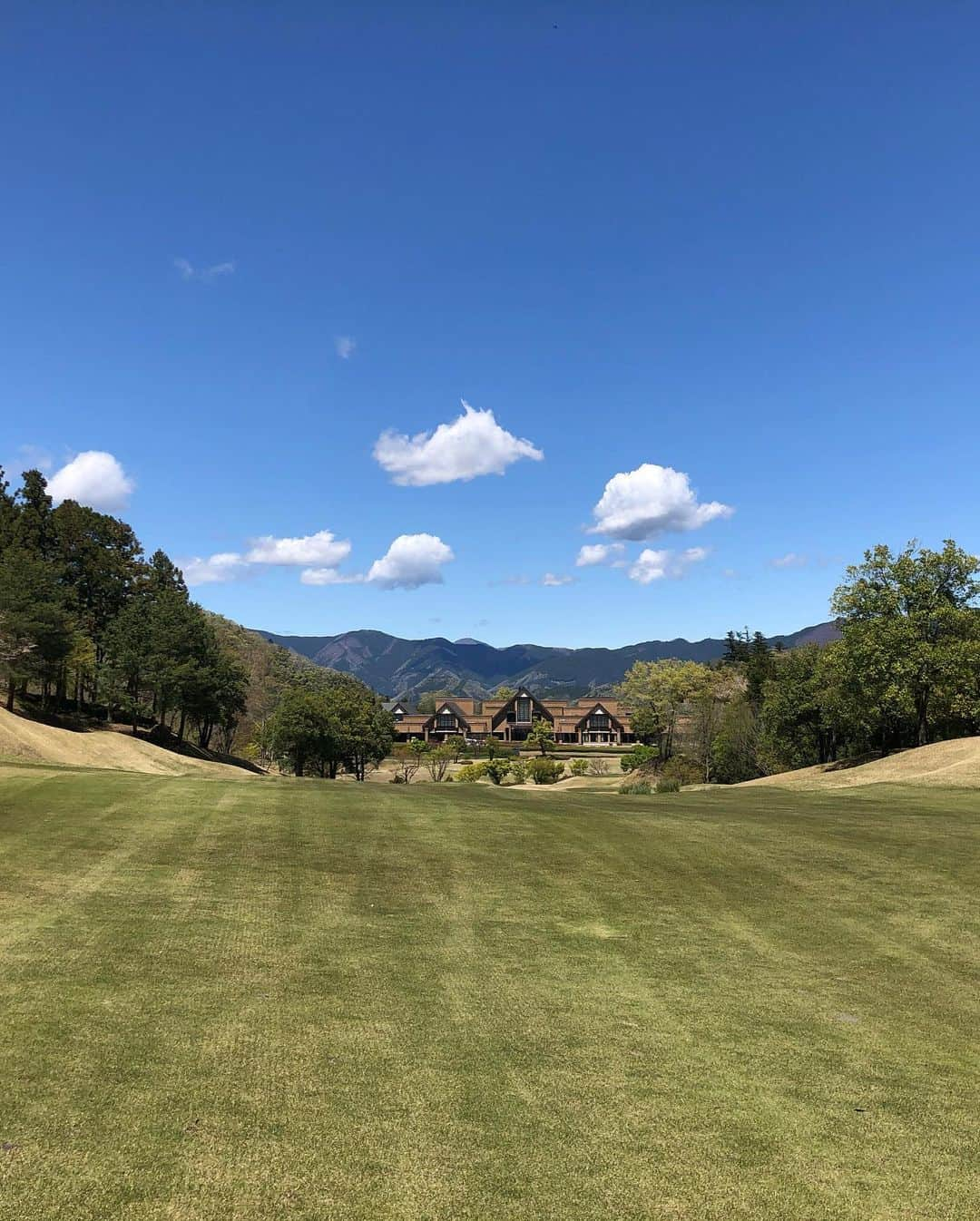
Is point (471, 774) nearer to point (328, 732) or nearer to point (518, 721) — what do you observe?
point (328, 732)

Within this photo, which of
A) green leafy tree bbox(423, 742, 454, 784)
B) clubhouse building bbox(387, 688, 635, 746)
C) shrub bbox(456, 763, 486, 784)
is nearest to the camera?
shrub bbox(456, 763, 486, 784)

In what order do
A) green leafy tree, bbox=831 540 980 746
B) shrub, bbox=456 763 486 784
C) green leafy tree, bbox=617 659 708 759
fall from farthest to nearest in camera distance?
green leafy tree, bbox=617 659 708 759
shrub, bbox=456 763 486 784
green leafy tree, bbox=831 540 980 746

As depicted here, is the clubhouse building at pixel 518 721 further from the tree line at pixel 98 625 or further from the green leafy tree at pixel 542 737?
the tree line at pixel 98 625

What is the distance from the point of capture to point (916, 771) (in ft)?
125

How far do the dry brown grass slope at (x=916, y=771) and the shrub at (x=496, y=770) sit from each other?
121 ft

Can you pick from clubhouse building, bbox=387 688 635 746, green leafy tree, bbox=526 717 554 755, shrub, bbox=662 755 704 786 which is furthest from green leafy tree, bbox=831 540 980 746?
clubhouse building, bbox=387 688 635 746

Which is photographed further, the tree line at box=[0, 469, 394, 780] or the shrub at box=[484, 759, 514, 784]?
the shrub at box=[484, 759, 514, 784]

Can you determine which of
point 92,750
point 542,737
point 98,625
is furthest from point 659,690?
point 92,750

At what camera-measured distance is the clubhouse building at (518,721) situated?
540ft

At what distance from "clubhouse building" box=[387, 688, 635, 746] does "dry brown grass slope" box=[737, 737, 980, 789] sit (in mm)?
115713

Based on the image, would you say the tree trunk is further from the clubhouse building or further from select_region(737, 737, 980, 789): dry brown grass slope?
the clubhouse building

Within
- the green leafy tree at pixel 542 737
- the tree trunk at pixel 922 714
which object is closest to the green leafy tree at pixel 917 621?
the tree trunk at pixel 922 714

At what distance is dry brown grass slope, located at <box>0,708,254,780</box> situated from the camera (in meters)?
50.8

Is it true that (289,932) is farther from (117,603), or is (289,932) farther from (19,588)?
(117,603)
